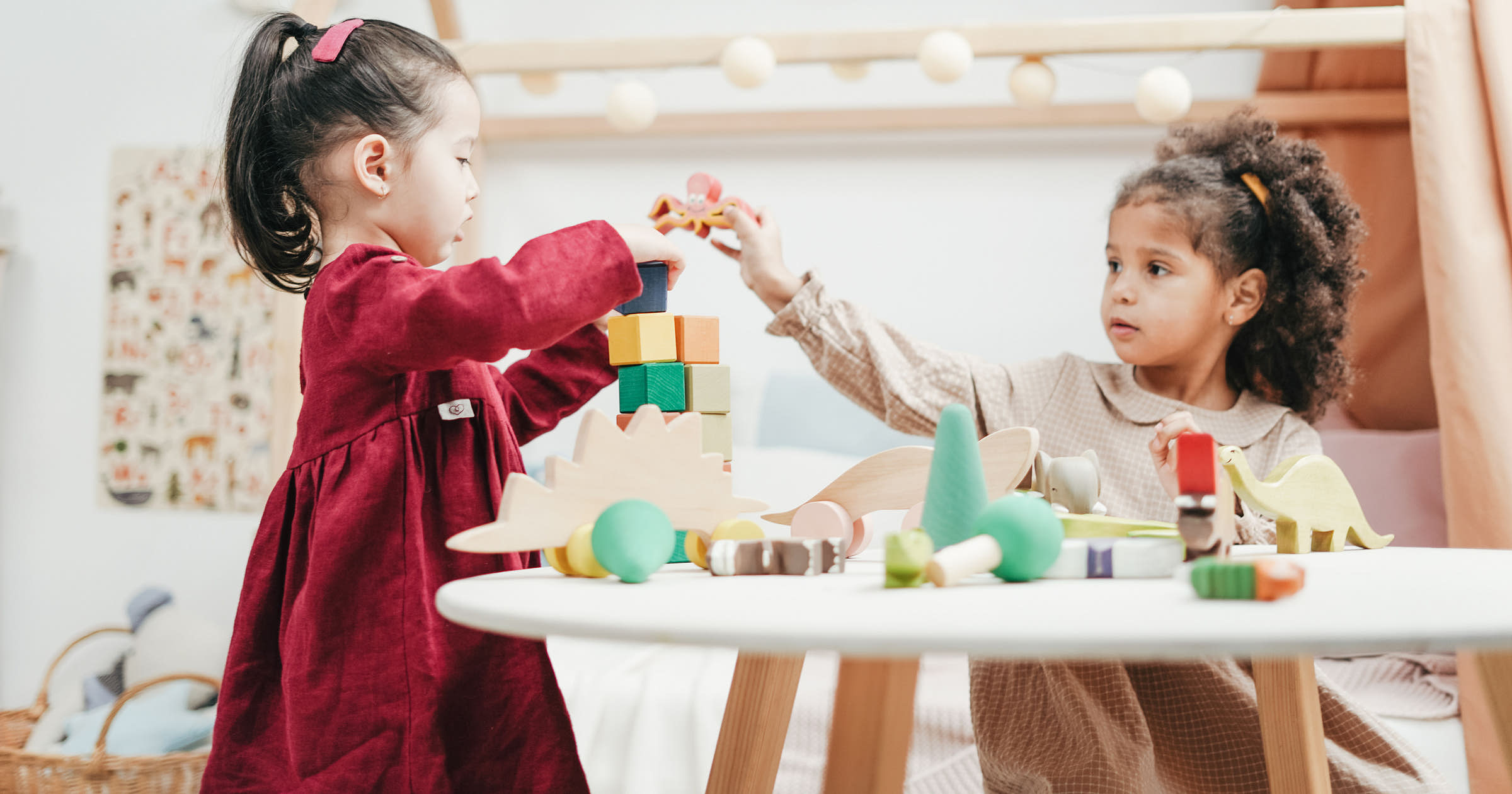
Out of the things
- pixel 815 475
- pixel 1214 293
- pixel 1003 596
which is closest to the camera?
pixel 1003 596

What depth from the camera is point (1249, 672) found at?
0.96 metres

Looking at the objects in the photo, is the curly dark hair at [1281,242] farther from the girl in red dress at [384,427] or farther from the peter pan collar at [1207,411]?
the girl in red dress at [384,427]

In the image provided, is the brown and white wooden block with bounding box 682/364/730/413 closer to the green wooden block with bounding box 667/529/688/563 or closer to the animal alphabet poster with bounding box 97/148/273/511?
the green wooden block with bounding box 667/529/688/563

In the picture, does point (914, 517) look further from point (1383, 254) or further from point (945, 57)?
point (1383, 254)

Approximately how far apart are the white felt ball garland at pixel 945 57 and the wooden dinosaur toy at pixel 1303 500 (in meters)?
0.74

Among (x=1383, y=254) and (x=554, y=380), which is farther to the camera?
(x=1383, y=254)

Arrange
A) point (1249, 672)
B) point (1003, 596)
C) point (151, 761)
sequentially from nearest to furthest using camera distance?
point (1003, 596), point (1249, 672), point (151, 761)

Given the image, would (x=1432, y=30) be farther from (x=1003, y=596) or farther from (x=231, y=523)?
(x=231, y=523)

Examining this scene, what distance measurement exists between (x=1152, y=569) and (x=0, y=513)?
230 centimetres

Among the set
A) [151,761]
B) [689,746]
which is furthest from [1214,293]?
[151,761]

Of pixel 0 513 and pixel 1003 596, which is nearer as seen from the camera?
pixel 1003 596

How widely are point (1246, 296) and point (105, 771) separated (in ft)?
4.96

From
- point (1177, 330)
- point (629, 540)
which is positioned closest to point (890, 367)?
point (1177, 330)

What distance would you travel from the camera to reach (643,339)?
0.71 metres
